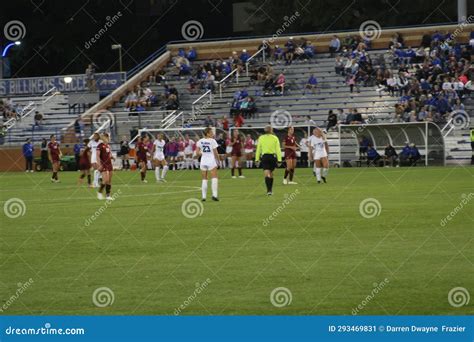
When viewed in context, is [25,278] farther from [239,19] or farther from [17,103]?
[239,19]

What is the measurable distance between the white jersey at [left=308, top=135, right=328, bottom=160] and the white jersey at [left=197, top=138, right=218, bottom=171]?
925 centimetres

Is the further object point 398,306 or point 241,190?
point 241,190

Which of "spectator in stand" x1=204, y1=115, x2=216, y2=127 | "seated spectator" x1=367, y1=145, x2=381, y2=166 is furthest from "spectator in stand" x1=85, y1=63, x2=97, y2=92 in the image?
"seated spectator" x1=367, y1=145, x2=381, y2=166

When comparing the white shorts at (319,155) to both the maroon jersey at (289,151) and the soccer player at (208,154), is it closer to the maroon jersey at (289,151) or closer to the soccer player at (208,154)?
the maroon jersey at (289,151)

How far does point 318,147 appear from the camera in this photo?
133 ft

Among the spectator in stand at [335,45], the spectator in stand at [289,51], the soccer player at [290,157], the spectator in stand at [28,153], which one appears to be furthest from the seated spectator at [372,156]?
the spectator in stand at [28,153]

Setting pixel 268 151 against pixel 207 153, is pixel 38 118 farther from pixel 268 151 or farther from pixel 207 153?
pixel 207 153

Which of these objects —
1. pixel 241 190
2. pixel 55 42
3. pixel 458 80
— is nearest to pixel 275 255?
pixel 241 190

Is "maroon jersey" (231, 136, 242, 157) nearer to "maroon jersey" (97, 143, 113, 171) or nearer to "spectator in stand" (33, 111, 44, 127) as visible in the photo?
"maroon jersey" (97, 143, 113, 171)

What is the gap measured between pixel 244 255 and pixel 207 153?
535 inches

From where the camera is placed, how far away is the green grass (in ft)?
44.9

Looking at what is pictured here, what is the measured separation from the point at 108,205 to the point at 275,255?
1323cm

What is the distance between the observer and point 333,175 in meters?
46.2

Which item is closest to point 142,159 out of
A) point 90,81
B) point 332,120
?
point 332,120
